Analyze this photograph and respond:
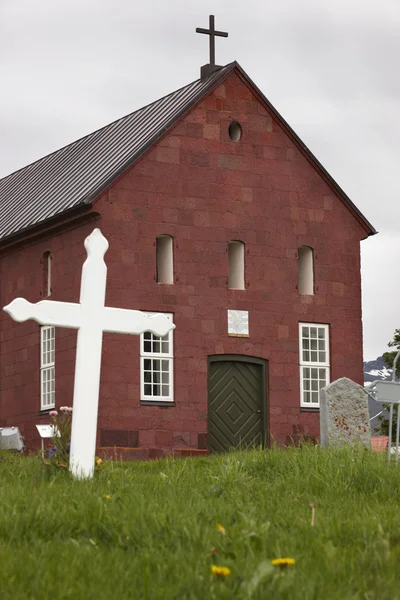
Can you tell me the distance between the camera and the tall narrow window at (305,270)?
28938 millimetres

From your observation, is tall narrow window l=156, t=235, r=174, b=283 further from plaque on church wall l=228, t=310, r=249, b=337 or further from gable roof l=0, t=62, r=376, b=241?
gable roof l=0, t=62, r=376, b=241

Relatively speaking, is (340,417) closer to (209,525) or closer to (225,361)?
(225,361)

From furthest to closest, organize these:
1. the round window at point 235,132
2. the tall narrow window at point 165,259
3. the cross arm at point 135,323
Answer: the round window at point 235,132, the tall narrow window at point 165,259, the cross arm at point 135,323

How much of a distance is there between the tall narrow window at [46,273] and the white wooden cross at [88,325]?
1498 centimetres

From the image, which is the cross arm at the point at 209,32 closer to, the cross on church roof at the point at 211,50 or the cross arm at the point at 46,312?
the cross on church roof at the point at 211,50

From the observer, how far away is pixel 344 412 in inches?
834

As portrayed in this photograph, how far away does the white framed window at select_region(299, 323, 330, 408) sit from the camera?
2838cm

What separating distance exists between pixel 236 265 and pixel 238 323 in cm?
145

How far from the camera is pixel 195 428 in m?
26.7

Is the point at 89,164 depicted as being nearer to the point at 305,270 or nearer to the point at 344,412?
the point at 305,270

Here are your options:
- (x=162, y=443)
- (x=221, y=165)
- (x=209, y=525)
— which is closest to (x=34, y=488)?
(x=209, y=525)

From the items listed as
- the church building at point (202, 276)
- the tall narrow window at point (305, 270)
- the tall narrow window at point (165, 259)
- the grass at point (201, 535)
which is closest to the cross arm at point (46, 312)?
the grass at point (201, 535)

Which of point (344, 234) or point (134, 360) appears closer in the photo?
point (134, 360)

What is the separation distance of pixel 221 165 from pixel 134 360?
204 inches
